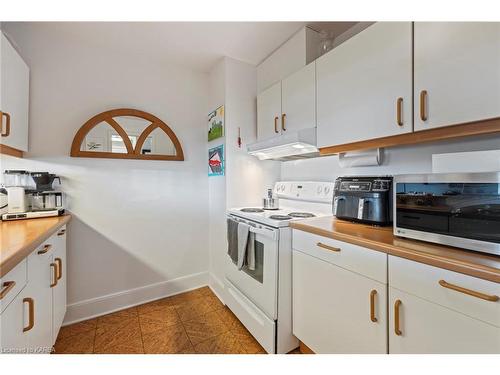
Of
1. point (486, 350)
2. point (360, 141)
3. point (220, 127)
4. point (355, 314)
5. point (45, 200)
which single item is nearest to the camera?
point (486, 350)

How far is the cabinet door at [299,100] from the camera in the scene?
5.51 feet

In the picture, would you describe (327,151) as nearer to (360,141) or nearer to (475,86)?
(360,141)

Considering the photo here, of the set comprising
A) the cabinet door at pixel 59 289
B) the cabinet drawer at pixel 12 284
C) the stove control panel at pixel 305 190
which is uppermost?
the stove control panel at pixel 305 190

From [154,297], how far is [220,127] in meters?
1.81

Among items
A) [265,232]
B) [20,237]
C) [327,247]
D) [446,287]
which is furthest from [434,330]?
[20,237]

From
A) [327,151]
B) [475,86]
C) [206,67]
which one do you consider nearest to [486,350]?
[475,86]

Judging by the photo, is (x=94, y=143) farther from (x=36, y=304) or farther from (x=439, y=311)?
(x=439, y=311)

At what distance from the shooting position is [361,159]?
166cm

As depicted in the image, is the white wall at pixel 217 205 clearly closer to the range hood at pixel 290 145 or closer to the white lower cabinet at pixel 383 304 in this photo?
the range hood at pixel 290 145

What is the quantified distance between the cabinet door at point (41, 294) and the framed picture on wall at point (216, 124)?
1539 mm

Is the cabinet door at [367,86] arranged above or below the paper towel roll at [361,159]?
above

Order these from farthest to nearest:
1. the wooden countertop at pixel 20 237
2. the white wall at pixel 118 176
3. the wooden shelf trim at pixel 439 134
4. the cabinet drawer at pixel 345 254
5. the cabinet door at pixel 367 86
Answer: the white wall at pixel 118 176 → the cabinet door at pixel 367 86 → the cabinet drawer at pixel 345 254 → the wooden shelf trim at pixel 439 134 → the wooden countertop at pixel 20 237

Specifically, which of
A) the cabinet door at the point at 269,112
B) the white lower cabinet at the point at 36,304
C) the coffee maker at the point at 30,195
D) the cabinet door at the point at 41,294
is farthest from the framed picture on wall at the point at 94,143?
the cabinet door at the point at 269,112

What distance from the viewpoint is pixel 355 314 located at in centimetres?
115
